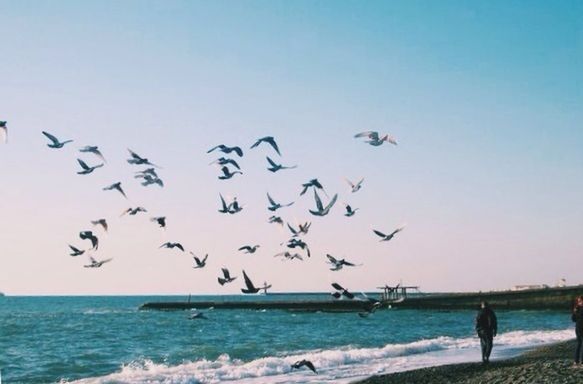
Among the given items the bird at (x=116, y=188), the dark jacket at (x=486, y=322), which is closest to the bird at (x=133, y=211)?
the bird at (x=116, y=188)

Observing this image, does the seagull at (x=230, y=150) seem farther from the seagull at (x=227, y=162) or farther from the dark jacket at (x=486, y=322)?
the dark jacket at (x=486, y=322)

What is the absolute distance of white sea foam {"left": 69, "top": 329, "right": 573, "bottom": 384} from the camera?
24.5m

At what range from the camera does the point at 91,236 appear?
17.0 m

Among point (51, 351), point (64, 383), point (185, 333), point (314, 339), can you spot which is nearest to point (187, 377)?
point (64, 383)

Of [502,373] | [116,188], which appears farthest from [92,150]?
[502,373]

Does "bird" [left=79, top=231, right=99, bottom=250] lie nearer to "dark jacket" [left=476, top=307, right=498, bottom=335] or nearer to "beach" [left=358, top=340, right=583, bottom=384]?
"beach" [left=358, top=340, right=583, bottom=384]

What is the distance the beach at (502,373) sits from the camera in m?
16.2

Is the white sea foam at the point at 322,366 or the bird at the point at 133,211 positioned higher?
the bird at the point at 133,211

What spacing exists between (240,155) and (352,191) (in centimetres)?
315

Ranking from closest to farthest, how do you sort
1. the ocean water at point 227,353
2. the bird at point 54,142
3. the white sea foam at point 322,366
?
the bird at point 54,142
the white sea foam at point 322,366
the ocean water at point 227,353

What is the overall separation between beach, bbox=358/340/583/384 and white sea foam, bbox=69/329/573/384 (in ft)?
6.94

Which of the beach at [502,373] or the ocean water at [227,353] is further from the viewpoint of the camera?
the ocean water at [227,353]

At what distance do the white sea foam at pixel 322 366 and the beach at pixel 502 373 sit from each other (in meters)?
2.12

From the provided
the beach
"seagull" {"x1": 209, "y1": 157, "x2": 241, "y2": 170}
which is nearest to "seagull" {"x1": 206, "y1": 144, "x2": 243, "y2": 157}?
"seagull" {"x1": 209, "y1": 157, "x2": 241, "y2": 170}
